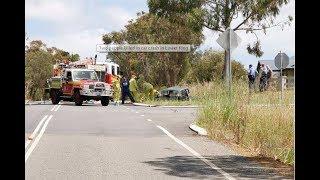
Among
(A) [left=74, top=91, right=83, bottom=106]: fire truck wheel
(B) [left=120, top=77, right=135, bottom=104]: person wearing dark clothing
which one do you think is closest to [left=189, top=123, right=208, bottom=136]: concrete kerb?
(A) [left=74, top=91, right=83, bottom=106]: fire truck wheel

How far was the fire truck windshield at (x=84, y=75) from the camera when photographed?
34438 mm

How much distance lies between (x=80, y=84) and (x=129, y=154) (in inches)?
832

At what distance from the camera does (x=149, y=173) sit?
1032cm

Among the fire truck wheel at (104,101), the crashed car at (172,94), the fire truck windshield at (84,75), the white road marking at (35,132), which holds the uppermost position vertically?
the fire truck windshield at (84,75)

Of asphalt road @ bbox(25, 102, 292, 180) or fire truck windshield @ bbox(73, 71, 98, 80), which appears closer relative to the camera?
asphalt road @ bbox(25, 102, 292, 180)

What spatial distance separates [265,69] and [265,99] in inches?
205

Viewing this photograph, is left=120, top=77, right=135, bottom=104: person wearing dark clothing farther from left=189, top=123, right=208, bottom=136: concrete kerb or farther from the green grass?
left=189, top=123, right=208, bottom=136: concrete kerb

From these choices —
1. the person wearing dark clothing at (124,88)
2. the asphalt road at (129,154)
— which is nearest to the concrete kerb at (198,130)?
the asphalt road at (129,154)

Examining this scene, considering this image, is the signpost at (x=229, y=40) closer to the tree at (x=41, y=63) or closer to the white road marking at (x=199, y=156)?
the white road marking at (x=199, y=156)

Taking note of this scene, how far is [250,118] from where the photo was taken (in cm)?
1583

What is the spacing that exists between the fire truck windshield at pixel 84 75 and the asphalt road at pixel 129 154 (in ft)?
44.8

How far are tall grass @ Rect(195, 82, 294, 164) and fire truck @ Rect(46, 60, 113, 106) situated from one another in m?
14.5

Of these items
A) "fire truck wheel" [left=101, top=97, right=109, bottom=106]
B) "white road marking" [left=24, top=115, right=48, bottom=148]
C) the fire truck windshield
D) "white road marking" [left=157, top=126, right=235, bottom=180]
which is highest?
the fire truck windshield

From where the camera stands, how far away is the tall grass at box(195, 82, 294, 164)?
1353cm
